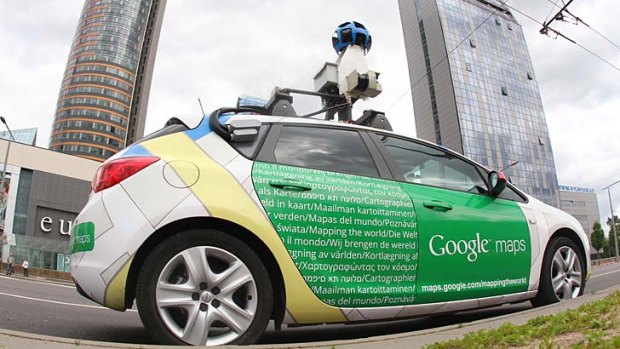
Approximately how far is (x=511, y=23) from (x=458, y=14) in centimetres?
1398

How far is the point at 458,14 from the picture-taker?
239ft

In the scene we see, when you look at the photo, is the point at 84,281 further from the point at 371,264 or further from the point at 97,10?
the point at 97,10

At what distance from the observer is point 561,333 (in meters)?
2.12

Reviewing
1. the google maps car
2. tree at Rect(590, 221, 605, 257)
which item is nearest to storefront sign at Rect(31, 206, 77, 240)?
the google maps car

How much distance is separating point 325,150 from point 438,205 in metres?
0.97

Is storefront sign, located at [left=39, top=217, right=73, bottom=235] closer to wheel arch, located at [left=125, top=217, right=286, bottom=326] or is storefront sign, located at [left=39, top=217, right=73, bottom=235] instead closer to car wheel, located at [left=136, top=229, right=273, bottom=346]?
wheel arch, located at [left=125, top=217, right=286, bottom=326]

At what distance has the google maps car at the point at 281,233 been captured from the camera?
253 cm

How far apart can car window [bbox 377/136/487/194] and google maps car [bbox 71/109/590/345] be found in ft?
0.06

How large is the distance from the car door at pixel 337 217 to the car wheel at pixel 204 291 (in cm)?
31

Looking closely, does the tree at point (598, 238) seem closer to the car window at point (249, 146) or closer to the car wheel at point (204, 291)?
the car window at point (249, 146)

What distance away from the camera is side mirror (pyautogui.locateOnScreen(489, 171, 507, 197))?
3.87 meters

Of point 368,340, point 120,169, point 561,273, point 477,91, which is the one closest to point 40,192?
point 120,169

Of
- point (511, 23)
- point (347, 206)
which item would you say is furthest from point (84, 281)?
point (511, 23)

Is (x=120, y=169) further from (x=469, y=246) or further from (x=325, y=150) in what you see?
(x=469, y=246)
